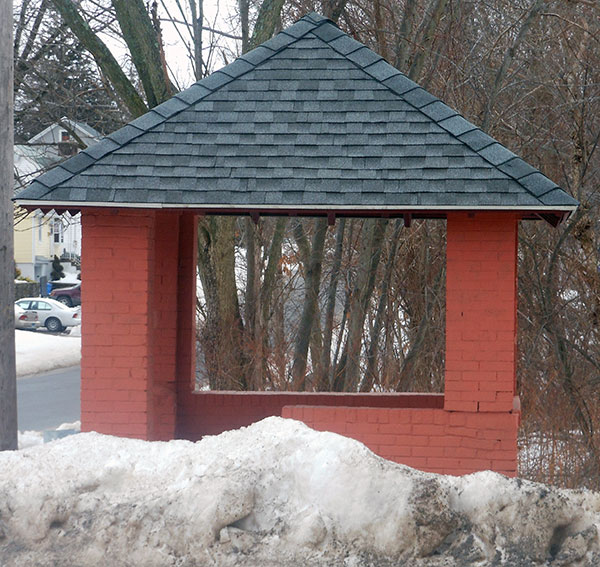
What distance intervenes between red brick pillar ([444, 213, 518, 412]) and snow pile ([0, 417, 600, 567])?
161 cm

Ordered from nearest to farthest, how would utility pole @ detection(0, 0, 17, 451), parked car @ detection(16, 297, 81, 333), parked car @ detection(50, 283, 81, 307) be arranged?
utility pole @ detection(0, 0, 17, 451) < parked car @ detection(16, 297, 81, 333) < parked car @ detection(50, 283, 81, 307)

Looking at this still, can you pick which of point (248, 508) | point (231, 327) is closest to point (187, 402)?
point (248, 508)

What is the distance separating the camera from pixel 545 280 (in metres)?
13.2

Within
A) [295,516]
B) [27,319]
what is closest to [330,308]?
[295,516]

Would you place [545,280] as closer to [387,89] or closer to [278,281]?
[278,281]

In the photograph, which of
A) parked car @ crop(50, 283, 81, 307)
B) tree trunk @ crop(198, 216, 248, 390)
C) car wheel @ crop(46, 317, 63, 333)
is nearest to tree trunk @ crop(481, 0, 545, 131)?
tree trunk @ crop(198, 216, 248, 390)

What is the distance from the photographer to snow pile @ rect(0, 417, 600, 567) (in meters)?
4.80

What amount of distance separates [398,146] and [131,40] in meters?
6.56

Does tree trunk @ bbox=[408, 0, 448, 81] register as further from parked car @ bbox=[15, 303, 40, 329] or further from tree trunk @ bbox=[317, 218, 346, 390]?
parked car @ bbox=[15, 303, 40, 329]

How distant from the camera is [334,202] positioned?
259 inches

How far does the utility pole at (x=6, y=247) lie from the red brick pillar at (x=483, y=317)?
365 cm

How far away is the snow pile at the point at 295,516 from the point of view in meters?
4.80

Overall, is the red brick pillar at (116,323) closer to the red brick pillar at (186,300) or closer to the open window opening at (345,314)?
the red brick pillar at (186,300)

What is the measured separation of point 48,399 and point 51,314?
16084 millimetres
